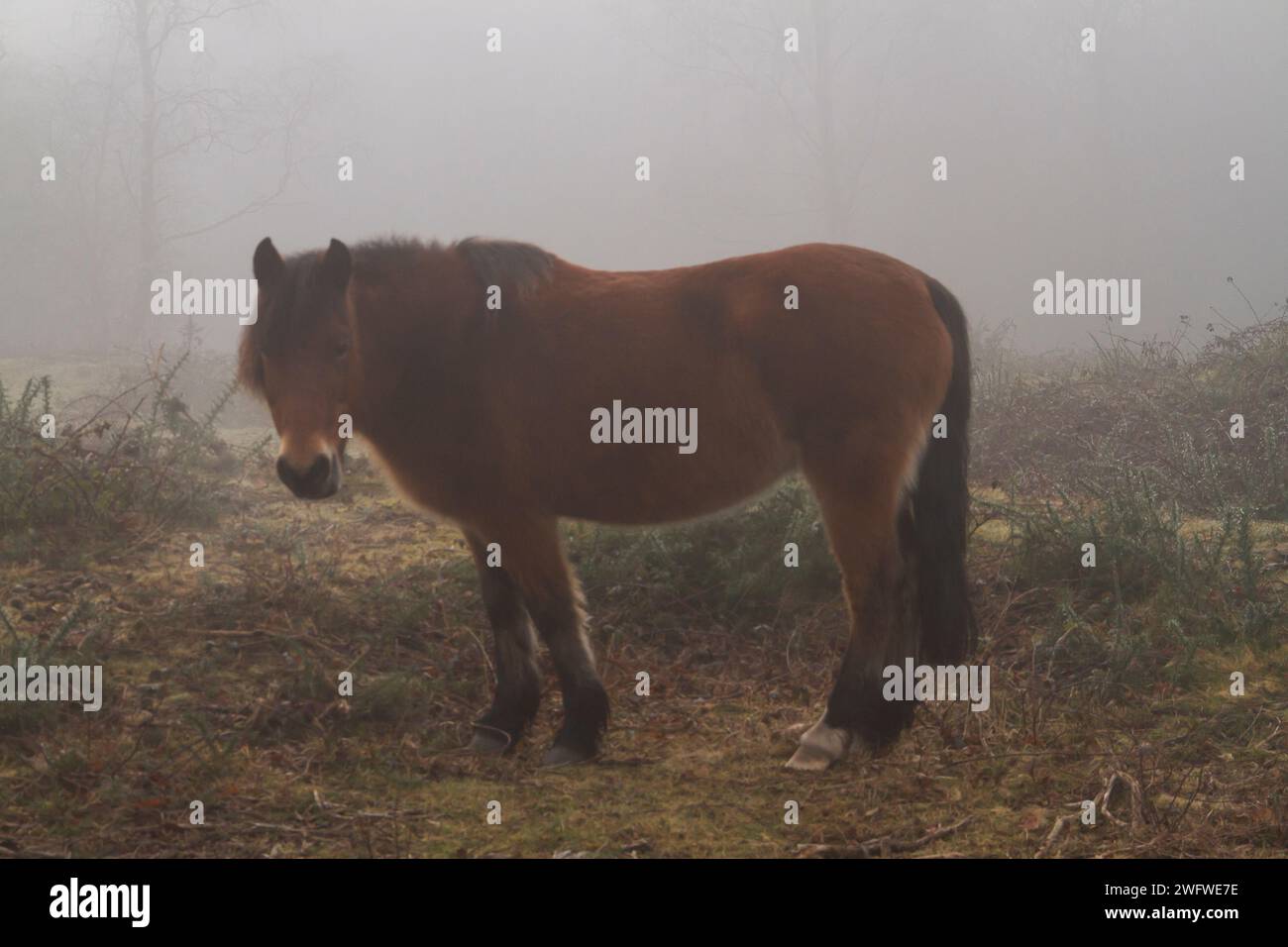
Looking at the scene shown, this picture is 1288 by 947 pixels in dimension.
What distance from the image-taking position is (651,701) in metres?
5.65

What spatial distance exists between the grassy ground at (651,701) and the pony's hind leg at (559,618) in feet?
0.80

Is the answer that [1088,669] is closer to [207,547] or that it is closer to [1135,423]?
[1135,423]

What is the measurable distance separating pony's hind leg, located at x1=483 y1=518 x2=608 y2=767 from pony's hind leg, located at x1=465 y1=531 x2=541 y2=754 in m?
0.26

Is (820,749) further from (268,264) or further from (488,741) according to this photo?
(268,264)

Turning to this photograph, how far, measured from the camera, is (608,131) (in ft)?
150

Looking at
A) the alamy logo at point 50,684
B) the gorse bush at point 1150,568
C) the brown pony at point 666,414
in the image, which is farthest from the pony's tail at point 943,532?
the alamy logo at point 50,684

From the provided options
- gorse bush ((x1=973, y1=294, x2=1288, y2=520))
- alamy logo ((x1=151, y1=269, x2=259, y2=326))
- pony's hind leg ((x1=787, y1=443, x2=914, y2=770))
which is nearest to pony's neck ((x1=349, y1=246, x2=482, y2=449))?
alamy logo ((x1=151, y1=269, x2=259, y2=326))

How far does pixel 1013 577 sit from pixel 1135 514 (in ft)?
2.83

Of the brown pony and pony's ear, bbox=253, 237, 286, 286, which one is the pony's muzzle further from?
pony's ear, bbox=253, 237, 286, 286

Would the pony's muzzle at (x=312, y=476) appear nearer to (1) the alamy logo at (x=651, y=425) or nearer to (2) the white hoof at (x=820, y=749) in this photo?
(1) the alamy logo at (x=651, y=425)

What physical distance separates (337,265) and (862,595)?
2.77 metres

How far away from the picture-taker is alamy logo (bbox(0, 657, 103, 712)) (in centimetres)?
484

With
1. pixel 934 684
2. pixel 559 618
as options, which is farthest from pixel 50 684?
pixel 934 684
